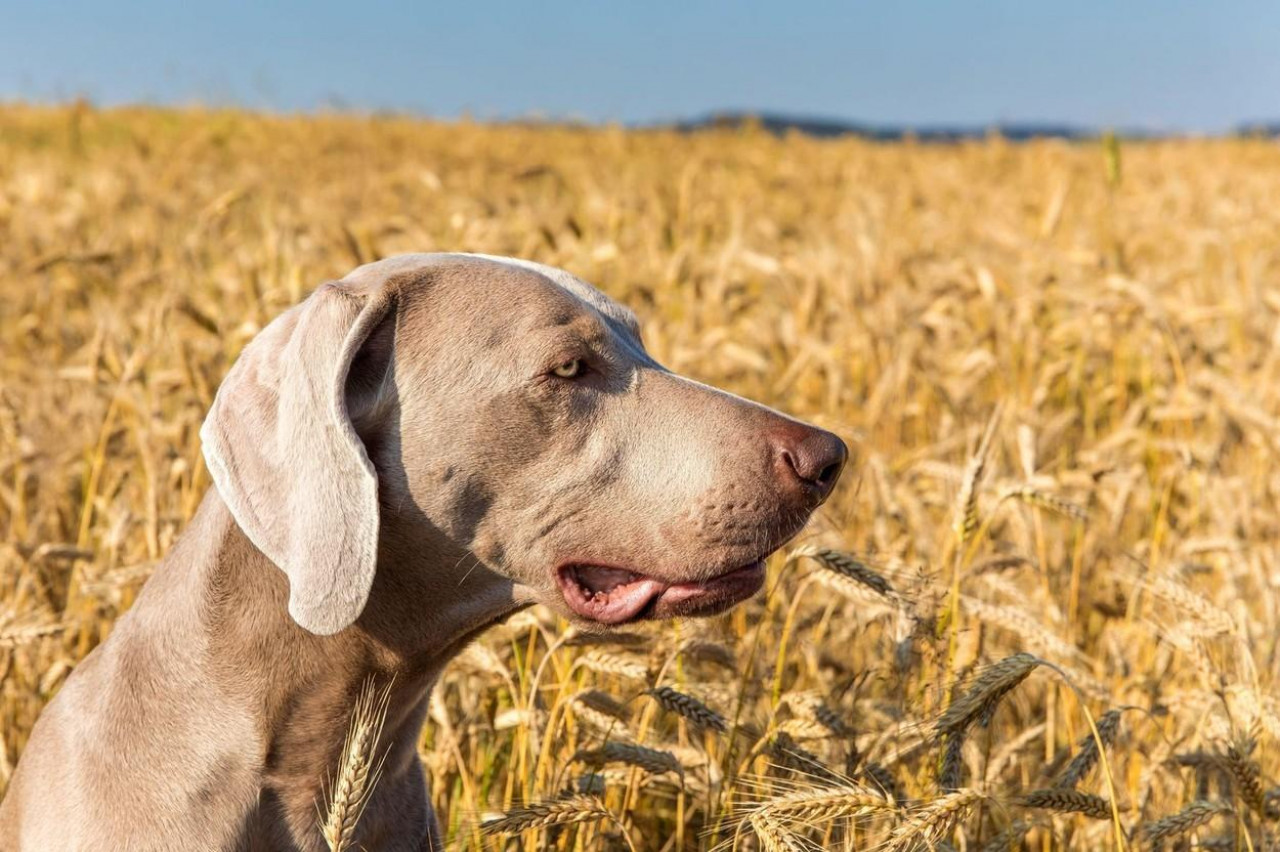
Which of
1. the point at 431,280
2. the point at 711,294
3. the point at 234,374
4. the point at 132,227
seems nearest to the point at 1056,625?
the point at 431,280

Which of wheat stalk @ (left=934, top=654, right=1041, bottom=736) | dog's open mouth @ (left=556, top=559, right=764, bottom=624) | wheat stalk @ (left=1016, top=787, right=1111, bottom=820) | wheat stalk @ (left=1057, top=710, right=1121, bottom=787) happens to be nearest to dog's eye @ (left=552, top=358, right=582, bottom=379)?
dog's open mouth @ (left=556, top=559, right=764, bottom=624)

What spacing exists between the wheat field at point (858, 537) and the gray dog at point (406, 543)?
1.17 feet

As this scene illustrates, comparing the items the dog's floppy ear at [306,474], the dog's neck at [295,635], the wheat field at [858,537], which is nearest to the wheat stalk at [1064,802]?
the wheat field at [858,537]

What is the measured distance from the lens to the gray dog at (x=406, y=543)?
2.26 m

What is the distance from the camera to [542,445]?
2.38m

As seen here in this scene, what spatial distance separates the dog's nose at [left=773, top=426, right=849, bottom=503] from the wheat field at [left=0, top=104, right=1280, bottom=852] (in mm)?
465

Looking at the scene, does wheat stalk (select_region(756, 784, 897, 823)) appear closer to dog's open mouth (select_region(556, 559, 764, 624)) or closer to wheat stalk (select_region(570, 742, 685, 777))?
dog's open mouth (select_region(556, 559, 764, 624))

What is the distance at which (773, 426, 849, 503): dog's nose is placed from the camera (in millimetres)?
2297

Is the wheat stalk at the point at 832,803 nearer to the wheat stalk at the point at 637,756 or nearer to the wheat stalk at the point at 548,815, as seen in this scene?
the wheat stalk at the point at 548,815

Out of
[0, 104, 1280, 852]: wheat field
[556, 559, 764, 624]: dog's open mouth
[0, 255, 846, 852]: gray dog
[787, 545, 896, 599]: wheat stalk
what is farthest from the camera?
[0, 104, 1280, 852]: wheat field

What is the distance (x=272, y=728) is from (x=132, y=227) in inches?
251

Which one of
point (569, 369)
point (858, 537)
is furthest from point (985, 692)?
point (858, 537)

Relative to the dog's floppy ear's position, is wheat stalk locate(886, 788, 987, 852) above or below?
below

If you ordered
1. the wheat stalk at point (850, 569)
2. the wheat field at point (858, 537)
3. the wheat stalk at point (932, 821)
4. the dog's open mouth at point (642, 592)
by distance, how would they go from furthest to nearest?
the wheat field at point (858, 537) → the wheat stalk at point (850, 569) → the dog's open mouth at point (642, 592) → the wheat stalk at point (932, 821)
